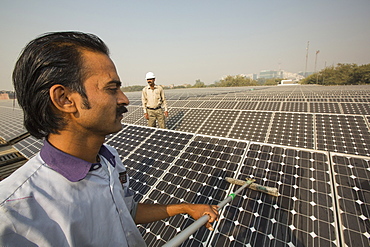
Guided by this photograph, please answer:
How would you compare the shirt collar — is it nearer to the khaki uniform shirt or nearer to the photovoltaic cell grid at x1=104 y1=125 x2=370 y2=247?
the photovoltaic cell grid at x1=104 y1=125 x2=370 y2=247

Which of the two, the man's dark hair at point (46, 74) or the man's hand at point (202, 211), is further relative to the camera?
the man's hand at point (202, 211)

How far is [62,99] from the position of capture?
3.86 feet

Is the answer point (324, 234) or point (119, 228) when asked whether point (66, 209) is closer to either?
point (119, 228)

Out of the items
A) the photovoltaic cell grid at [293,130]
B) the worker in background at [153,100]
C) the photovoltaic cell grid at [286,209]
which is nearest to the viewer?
the photovoltaic cell grid at [286,209]

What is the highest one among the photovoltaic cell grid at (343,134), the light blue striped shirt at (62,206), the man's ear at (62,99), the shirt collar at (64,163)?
the man's ear at (62,99)

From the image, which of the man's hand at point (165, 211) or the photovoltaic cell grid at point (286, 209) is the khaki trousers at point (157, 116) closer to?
the photovoltaic cell grid at point (286, 209)

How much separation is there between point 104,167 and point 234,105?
1121cm

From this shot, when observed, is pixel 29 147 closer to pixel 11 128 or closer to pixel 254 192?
pixel 11 128

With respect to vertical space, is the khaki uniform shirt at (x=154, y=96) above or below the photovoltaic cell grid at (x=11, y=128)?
above

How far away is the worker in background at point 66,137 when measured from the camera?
1.01 metres

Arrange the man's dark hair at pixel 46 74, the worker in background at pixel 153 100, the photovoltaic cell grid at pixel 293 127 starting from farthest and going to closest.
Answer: the worker in background at pixel 153 100, the photovoltaic cell grid at pixel 293 127, the man's dark hair at pixel 46 74

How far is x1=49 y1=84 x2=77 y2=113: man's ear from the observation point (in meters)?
1.13

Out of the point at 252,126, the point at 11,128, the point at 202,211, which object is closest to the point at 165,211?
the point at 202,211

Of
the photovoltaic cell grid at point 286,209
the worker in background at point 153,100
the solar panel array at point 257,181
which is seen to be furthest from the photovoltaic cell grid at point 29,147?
the photovoltaic cell grid at point 286,209
